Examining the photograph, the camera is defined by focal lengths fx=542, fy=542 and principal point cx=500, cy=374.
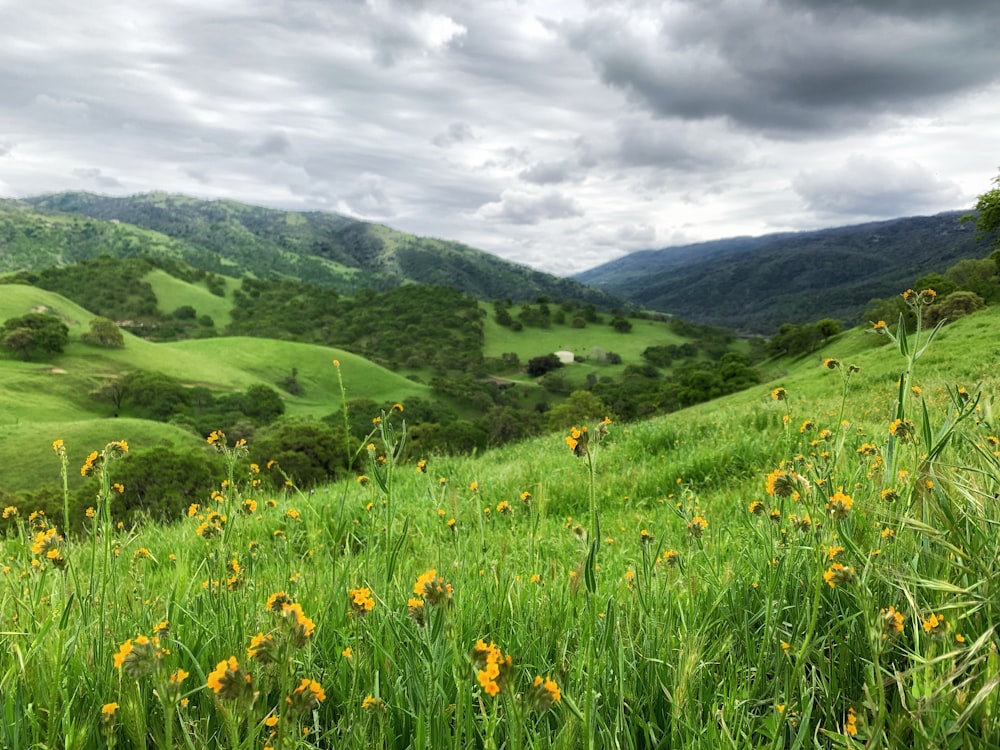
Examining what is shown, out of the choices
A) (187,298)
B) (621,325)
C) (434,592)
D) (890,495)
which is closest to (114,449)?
(434,592)

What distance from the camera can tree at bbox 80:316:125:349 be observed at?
102625 millimetres

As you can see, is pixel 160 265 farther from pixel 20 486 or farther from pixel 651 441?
pixel 651 441

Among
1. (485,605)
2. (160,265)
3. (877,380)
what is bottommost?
(877,380)

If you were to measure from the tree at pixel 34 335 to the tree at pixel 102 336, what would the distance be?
4199 mm

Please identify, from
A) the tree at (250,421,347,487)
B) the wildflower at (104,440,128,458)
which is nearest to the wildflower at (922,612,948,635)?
the wildflower at (104,440,128,458)

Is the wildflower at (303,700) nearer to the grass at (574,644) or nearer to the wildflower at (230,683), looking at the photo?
the grass at (574,644)

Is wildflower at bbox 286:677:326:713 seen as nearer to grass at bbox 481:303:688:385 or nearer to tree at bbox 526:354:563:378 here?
grass at bbox 481:303:688:385

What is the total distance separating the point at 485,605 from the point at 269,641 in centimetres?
129

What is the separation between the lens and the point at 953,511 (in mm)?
2012

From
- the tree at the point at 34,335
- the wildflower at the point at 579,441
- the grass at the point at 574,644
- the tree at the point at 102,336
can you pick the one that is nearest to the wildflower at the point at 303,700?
the grass at the point at 574,644

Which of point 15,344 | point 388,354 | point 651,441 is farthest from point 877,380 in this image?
point 388,354

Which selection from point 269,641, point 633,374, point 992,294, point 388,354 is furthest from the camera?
point 388,354

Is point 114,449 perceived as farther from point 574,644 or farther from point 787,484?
point 787,484

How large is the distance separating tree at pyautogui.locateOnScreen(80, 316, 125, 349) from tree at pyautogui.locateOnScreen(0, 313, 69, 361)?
4199mm
